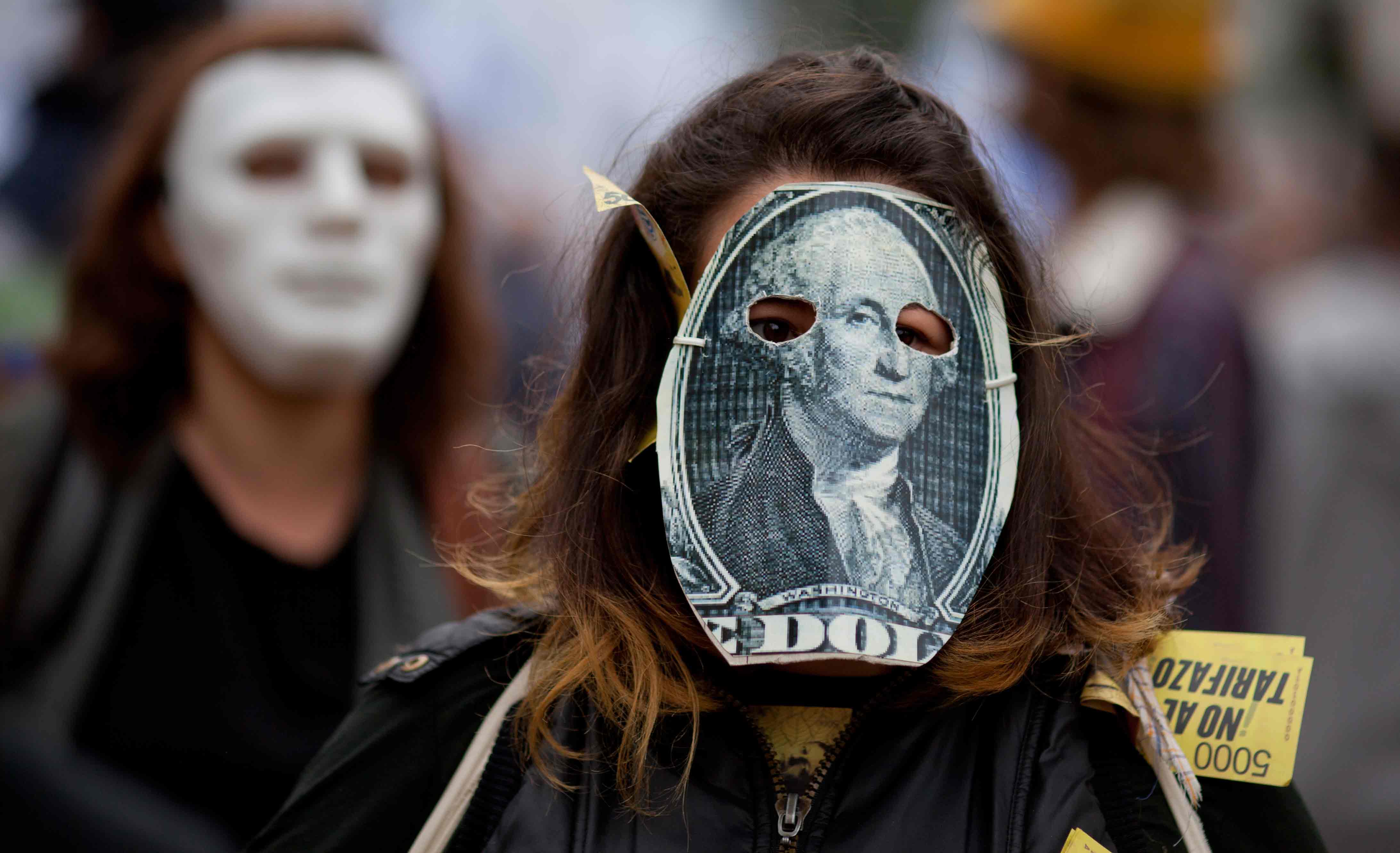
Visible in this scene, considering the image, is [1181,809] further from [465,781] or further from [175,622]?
[175,622]

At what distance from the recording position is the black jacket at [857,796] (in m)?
1.85

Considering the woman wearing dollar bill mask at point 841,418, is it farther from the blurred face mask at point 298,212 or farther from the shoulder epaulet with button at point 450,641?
the blurred face mask at point 298,212

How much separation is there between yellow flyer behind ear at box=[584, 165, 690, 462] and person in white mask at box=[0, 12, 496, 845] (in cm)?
130

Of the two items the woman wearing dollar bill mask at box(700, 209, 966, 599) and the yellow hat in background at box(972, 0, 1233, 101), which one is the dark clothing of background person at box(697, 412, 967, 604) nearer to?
the woman wearing dollar bill mask at box(700, 209, 966, 599)

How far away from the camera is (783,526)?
1.98 meters

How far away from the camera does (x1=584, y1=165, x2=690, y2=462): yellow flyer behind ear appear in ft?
7.04

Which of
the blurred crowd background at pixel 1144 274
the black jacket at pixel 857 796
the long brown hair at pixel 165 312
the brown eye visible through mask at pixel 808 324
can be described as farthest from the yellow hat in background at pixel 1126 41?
the black jacket at pixel 857 796

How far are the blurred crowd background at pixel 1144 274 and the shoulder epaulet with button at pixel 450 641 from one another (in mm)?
435

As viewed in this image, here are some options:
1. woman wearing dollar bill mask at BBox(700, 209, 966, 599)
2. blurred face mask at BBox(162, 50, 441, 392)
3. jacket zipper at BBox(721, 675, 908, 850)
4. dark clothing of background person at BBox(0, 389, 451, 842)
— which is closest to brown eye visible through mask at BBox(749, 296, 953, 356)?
woman wearing dollar bill mask at BBox(700, 209, 966, 599)

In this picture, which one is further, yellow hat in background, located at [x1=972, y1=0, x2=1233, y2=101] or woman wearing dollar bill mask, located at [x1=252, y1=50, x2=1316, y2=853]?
yellow hat in background, located at [x1=972, y1=0, x2=1233, y2=101]

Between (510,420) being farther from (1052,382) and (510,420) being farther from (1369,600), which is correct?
(1369,600)

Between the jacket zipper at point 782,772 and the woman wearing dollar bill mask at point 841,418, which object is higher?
the woman wearing dollar bill mask at point 841,418

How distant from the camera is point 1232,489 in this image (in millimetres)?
3564

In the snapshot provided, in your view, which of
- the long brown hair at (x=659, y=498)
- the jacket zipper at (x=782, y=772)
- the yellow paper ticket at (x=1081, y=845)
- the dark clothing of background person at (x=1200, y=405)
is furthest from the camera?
the dark clothing of background person at (x=1200, y=405)
